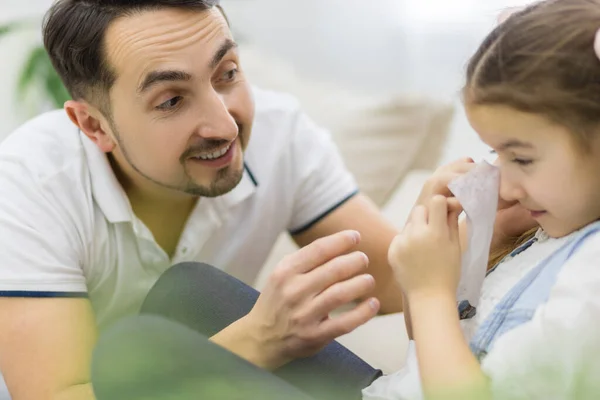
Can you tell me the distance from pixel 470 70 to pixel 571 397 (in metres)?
0.25

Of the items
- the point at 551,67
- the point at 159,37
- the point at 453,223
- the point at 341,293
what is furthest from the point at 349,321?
the point at 159,37

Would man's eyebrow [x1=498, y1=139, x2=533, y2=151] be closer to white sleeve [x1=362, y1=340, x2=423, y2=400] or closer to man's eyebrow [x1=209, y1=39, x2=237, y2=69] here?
white sleeve [x1=362, y1=340, x2=423, y2=400]

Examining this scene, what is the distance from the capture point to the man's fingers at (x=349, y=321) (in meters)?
0.69

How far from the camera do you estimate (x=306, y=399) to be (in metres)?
0.61

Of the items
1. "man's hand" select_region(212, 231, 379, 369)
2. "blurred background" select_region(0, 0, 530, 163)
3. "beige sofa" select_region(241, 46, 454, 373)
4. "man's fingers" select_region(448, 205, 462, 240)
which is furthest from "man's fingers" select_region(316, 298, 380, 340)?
"beige sofa" select_region(241, 46, 454, 373)

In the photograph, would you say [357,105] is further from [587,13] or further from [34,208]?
[587,13]

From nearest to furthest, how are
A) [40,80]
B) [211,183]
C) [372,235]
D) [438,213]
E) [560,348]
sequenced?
1. [560,348]
2. [438,213]
3. [211,183]
4. [372,235]
5. [40,80]

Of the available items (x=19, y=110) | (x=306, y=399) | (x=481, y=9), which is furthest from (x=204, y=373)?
(x=19, y=110)

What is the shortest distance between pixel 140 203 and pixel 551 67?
59cm

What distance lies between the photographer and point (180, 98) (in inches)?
34.4

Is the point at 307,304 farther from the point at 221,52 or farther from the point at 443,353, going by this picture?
the point at 221,52

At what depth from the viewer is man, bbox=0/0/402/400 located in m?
0.72

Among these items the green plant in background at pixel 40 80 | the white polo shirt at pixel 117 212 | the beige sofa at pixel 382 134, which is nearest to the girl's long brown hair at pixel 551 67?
the white polo shirt at pixel 117 212

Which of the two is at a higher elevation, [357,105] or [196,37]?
[196,37]
